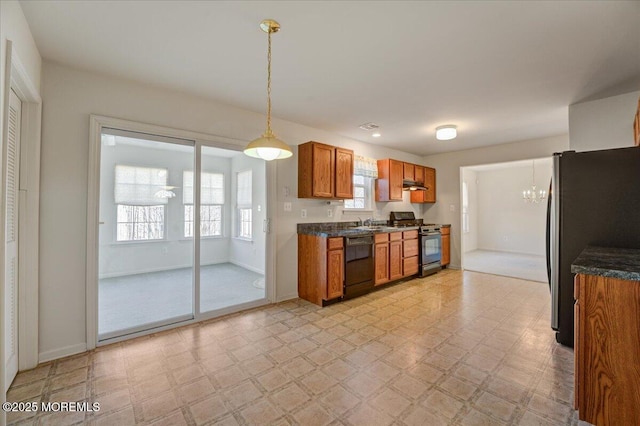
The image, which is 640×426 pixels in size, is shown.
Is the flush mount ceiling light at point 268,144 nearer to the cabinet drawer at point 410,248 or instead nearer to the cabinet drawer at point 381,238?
the cabinet drawer at point 381,238

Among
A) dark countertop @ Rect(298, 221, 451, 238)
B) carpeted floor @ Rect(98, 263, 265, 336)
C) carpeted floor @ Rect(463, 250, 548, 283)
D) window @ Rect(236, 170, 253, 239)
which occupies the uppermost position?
window @ Rect(236, 170, 253, 239)

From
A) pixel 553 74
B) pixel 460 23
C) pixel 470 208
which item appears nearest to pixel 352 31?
pixel 460 23

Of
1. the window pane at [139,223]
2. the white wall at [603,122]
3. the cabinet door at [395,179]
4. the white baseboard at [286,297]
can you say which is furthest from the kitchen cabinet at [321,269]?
the white wall at [603,122]

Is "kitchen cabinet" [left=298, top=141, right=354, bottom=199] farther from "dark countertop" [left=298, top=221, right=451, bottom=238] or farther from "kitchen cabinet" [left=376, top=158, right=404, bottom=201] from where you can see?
"kitchen cabinet" [left=376, top=158, right=404, bottom=201]

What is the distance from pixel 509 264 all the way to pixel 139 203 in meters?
7.42

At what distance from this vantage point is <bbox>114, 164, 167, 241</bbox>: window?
2877 millimetres

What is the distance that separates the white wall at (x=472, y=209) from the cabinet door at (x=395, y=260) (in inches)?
193

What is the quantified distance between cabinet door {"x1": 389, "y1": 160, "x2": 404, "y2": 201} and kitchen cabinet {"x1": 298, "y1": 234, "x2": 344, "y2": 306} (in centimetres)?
198

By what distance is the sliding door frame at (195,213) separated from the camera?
250cm

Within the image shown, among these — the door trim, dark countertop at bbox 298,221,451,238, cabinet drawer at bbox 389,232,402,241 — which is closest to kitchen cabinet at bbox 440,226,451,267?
dark countertop at bbox 298,221,451,238

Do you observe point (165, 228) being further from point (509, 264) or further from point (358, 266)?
point (509, 264)

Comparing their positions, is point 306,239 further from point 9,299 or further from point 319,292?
point 9,299

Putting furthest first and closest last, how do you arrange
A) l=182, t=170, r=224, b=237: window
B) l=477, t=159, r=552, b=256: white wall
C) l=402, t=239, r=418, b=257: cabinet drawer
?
1. l=477, t=159, r=552, b=256: white wall
2. l=402, t=239, r=418, b=257: cabinet drawer
3. l=182, t=170, r=224, b=237: window

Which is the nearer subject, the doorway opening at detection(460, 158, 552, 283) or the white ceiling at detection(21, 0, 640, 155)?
the white ceiling at detection(21, 0, 640, 155)
